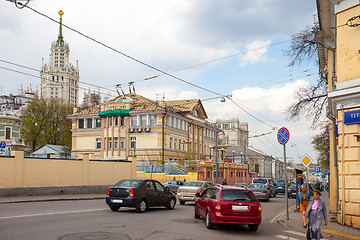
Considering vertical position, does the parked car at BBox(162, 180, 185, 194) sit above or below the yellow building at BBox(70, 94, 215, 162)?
below

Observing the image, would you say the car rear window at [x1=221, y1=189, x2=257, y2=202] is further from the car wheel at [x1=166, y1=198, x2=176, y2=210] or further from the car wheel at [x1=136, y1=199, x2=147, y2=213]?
the car wheel at [x1=166, y1=198, x2=176, y2=210]

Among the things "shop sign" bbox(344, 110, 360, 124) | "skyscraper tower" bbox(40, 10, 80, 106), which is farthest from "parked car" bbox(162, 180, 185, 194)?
"skyscraper tower" bbox(40, 10, 80, 106)

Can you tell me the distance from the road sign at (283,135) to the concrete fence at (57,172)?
54.6 feet

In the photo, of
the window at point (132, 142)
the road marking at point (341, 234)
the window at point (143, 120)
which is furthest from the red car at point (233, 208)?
the window at point (132, 142)

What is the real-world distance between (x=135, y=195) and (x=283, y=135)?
684 cm

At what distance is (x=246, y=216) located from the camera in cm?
1255

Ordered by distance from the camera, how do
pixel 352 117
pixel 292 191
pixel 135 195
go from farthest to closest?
1. pixel 292 191
2. pixel 135 195
3. pixel 352 117

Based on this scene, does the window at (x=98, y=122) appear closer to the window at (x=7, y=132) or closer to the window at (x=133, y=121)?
the window at (x=133, y=121)

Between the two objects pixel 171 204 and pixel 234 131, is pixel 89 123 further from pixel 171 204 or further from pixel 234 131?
pixel 234 131

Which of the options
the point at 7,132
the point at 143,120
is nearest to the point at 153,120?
the point at 143,120

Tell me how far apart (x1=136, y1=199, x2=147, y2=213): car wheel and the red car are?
4710 mm

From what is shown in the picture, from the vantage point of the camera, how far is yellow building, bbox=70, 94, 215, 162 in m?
56.8

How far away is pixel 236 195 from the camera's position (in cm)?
1290

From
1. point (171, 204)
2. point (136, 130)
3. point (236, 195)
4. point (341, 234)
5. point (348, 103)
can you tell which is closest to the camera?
point (341, 234)
